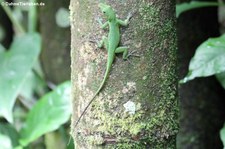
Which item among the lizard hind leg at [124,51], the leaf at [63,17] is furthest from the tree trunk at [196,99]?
the lizard hind leg at [124,51]

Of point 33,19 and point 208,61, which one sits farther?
point 33,19

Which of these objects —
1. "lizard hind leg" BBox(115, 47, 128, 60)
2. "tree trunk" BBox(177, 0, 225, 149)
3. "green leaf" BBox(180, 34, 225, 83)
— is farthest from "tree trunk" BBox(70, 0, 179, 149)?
"tree trunk" BBox(177, 0, 225, 149)

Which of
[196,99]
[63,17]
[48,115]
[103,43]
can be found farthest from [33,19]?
[103,43]

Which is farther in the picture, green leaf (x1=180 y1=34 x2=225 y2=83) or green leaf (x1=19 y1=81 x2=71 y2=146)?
green leaf (x1=19 y1=81 x2=71 y2=146)

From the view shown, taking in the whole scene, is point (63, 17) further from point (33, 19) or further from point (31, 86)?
point (31, 86)

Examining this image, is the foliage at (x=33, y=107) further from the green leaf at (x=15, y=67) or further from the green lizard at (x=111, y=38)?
the green lizard at (x=111, y=38)

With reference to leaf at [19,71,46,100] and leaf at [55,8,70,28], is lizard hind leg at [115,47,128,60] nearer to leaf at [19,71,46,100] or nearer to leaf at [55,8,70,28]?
leaf at [55,8,70,28]
